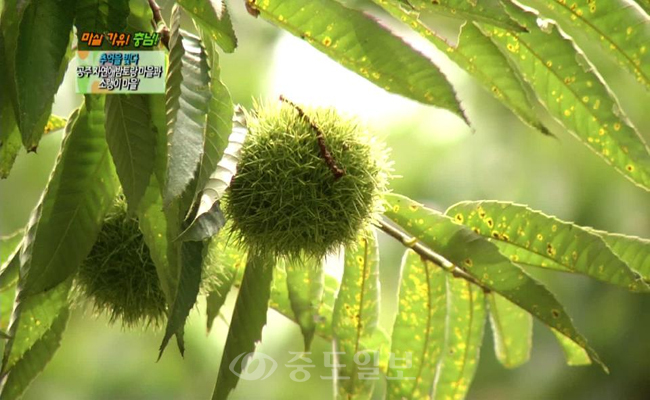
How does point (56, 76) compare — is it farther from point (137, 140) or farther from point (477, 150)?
point (477, 150)

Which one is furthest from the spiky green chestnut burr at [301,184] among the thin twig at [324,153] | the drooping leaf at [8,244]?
the drooping leaf at [8,244]

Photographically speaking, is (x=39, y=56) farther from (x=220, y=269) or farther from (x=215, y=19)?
(x=220, y=269)

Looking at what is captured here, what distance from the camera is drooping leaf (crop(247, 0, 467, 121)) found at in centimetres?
108

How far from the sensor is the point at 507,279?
1360mm

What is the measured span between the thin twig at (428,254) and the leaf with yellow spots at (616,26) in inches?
16.4

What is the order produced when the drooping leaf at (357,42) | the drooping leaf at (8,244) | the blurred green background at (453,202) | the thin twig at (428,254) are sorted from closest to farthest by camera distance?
the drooping leaf at (357,42)
the thin twig at (428,254)
the drooping leaf at (8,244)
the blurred green background at (453,202)

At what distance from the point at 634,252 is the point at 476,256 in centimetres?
25

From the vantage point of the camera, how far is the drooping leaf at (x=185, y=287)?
37.1 inches

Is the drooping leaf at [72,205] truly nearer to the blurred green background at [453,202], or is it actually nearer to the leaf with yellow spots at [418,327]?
the leaf with yellow spots at [418,327]

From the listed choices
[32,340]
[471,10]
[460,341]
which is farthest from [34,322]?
[471,10]

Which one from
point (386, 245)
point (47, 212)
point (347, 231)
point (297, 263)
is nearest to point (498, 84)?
point (347, 231)

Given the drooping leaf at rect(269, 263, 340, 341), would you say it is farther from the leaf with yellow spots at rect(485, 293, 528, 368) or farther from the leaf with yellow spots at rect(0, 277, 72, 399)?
the leaf with yellow spots at rect(0, 277, 72, 399)

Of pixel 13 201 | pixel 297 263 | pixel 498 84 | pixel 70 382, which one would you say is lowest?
pixel 70 382

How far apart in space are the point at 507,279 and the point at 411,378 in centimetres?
24
